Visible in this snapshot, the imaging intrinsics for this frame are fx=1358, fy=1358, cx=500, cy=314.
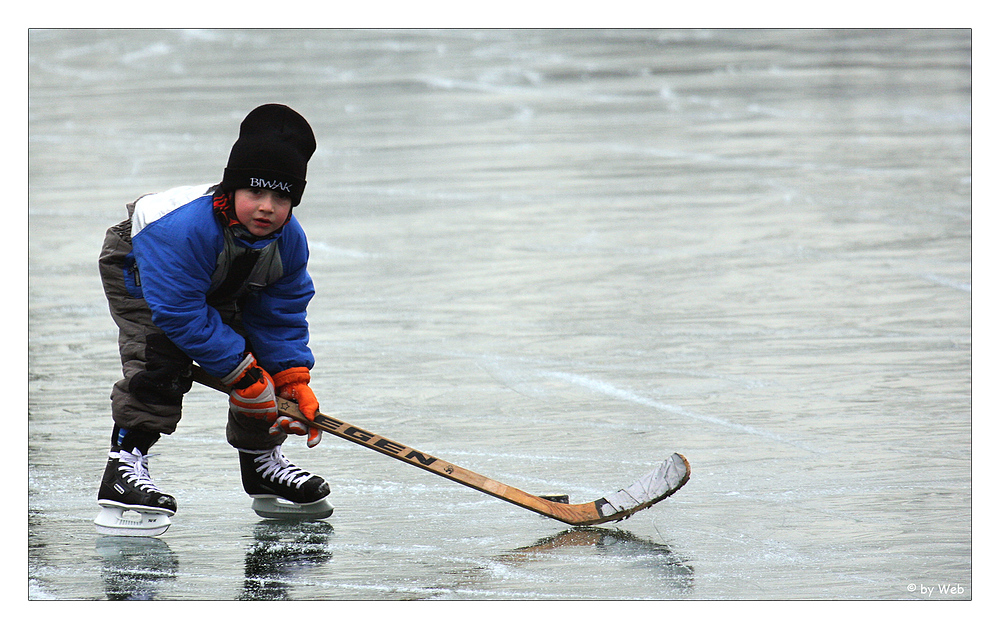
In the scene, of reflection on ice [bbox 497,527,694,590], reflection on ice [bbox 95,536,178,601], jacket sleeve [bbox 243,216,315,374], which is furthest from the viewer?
jacket sleeve [bbox 243,216,315,374]

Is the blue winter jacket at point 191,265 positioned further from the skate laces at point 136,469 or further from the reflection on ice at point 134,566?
the reflection on ice at point 134,566

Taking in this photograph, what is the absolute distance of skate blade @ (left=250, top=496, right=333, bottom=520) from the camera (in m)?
4.15

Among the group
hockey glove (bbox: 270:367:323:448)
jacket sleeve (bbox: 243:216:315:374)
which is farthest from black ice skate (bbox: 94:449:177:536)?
jacket sleeve (bbox: 243:216:315:374)

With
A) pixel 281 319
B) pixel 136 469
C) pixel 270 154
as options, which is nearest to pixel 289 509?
pixel 136 469

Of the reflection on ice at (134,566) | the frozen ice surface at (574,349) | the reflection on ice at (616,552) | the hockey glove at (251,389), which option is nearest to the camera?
the reflection on ice at (134,566)

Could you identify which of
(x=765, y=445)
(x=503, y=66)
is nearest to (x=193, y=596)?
(x=765, y=445)

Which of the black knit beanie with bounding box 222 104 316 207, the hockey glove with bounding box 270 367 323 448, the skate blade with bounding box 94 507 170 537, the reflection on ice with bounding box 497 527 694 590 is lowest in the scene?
the reflection on ice with bounding box 497 527 694 590

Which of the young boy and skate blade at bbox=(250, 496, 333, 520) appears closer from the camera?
the young boy

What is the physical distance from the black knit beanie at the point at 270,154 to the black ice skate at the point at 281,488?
0.88 metres

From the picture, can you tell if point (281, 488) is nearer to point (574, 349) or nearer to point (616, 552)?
point (616, 552)

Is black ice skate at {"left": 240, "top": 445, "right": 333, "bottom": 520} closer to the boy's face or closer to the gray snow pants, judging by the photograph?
the gray snow pants

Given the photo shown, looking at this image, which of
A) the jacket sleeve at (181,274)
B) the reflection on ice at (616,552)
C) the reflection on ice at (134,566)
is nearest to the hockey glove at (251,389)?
the jacket sleeve at (181,274)

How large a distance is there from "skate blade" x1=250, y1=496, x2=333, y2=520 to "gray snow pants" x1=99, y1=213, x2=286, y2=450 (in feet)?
1.22

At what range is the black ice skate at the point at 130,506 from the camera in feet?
13.0
